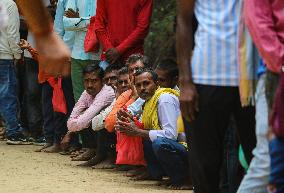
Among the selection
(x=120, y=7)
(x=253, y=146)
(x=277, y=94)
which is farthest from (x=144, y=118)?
(x=277, y=94)

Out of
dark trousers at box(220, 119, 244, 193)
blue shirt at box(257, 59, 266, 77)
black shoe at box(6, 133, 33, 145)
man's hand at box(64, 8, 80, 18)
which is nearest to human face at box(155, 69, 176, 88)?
dark trousers at box(220, 119, 244, 193)

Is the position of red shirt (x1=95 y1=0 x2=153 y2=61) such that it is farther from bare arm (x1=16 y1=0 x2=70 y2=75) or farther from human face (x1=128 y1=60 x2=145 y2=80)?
bare arm (x1=16 y1=0 x2=70 y2=75)

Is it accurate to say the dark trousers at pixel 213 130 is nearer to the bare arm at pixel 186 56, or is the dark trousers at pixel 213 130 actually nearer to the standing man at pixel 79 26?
the bare arm at pixel 186 56

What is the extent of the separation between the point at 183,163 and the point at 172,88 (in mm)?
865

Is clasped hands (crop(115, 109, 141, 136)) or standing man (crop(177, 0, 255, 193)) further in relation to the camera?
clasped hands (crop(115, 109, 141, 136))

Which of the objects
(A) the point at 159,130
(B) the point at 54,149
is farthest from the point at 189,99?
(B) the point at 54,149

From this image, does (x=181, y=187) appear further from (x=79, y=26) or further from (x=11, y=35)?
A: (x=11, y=35)

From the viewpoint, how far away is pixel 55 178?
777cm

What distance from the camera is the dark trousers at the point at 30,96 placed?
10.8m

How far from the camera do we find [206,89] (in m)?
4.09

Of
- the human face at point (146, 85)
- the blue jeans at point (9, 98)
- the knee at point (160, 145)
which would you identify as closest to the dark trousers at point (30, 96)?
the blue jeans at point (9, 98)

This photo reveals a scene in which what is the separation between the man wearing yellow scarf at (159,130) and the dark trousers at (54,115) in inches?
96.6

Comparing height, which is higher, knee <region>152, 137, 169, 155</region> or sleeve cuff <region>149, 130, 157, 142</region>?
sleeve cuff <region>149, 130, 157, 142</region>

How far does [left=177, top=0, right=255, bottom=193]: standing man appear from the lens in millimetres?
4055
